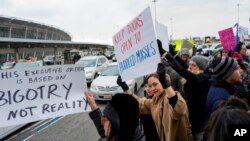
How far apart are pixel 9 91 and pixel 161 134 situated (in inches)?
58.8

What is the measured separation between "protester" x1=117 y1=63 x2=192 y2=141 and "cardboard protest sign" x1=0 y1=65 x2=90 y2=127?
690 millimetres

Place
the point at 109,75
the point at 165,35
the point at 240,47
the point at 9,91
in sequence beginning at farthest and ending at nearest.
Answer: the point at 109,75
the point at 240,47
the point at 165,35
the point at 9,91

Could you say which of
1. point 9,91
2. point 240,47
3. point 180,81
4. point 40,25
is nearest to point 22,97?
point 9,91

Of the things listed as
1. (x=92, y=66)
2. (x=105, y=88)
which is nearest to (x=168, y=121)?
(x=105, y=88)

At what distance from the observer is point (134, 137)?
214 cm

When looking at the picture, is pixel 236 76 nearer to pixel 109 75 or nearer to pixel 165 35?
pixel 165 35

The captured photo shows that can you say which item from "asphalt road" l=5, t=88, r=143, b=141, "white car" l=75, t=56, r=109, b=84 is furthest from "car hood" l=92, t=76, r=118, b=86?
"white car" l=75, t=56, r=109, b=84

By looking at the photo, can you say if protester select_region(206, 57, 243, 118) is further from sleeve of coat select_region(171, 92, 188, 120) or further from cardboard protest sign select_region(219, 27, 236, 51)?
cardboard protest sign select_region(219, 27, 236, 51)

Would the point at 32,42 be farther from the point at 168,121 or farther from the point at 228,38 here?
the point at 168,121

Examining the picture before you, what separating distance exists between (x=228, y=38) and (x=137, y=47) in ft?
18.1

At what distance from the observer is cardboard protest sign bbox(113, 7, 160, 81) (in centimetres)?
311

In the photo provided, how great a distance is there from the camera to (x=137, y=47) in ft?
11.0

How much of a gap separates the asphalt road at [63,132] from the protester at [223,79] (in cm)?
430

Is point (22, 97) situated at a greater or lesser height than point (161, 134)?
greater
